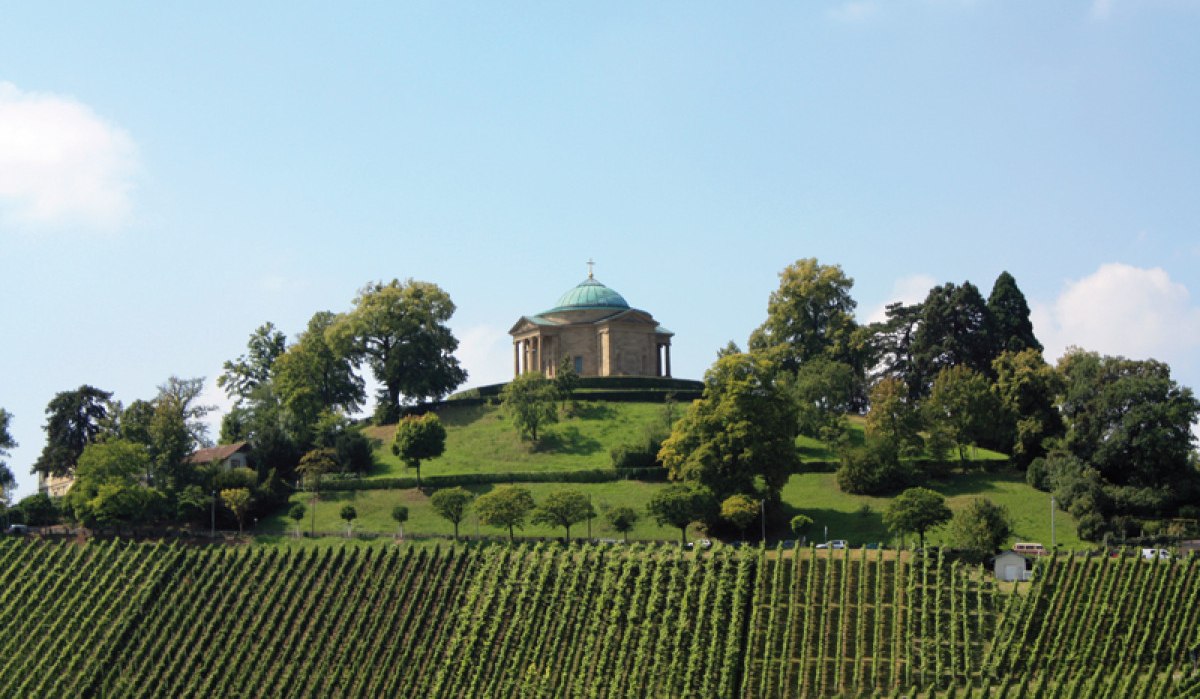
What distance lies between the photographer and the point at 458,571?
4791cm

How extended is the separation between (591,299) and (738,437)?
131 feet

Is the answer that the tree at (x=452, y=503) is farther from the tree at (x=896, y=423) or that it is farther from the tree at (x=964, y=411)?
the tree at (x=964, y=411)

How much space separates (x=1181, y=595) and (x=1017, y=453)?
30.2 meters

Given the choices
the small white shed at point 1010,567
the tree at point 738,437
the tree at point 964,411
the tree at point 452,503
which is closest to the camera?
the small white shed at point 1010,567

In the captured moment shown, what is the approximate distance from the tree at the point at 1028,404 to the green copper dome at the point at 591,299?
35.4m

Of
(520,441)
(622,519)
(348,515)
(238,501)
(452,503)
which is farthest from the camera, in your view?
(520,441)

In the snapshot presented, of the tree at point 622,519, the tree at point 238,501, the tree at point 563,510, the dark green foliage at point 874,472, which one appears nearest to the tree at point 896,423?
the dark green foliage at point 874,472

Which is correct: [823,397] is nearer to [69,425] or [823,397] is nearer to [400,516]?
[400,516]

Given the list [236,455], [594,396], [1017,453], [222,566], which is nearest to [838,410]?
[1017,453]

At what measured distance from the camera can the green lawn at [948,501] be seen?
60375mm

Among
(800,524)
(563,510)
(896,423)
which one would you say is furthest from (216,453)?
(896,423)

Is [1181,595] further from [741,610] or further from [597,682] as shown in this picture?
[597,682]

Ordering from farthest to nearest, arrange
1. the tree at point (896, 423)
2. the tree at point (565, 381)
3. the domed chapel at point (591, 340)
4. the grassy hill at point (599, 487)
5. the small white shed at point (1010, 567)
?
the domed chapel at point (591, 340) → the tree at point (565, 381) → the tree at point (896, 423) → the grassy hill at point (599, 487) → the small white shed at point (1010, 567)

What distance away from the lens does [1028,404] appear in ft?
236
